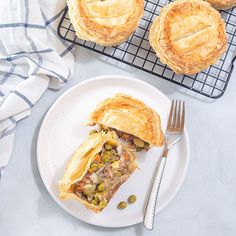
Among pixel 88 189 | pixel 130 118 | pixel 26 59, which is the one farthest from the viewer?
pixel 26 59

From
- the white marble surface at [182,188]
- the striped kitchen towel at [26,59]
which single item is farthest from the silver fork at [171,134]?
the striped kitchen towel at [26,59]

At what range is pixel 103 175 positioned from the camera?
2838 mm

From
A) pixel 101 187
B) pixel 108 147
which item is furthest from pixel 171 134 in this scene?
pixel 101 187

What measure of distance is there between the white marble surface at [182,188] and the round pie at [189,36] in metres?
0.29

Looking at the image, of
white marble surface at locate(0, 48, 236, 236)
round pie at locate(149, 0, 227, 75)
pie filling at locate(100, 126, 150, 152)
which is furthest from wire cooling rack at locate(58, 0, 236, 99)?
pie filling at locate(100, 126, 150, 152)

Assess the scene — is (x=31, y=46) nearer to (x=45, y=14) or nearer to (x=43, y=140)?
(x=45, y=14)

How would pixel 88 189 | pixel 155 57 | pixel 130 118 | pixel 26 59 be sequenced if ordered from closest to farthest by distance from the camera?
pixel 88 189 → pixel 130 118 → pixel 26 59 → pixel 155 57

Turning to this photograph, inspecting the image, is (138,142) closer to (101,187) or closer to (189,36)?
(101,187)

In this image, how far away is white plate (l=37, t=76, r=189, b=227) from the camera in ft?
10.0

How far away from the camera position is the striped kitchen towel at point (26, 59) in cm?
298

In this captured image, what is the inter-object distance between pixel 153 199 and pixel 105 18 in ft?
3.59

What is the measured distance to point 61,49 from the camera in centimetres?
313

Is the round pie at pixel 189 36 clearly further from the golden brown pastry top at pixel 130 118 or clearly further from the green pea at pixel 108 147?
the green pea at pixel 108 147

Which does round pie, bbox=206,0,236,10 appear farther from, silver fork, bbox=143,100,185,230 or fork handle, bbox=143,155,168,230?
fork handle, bbox=143,155,168,230
